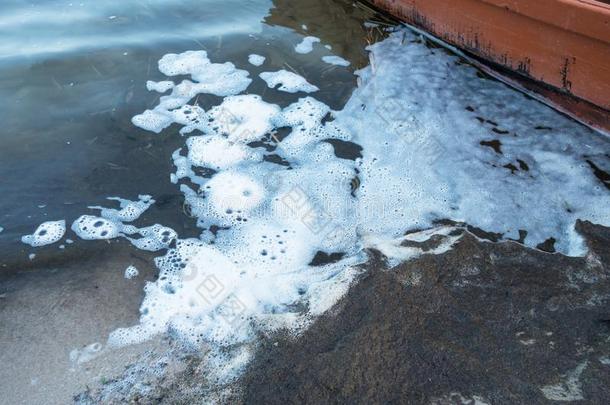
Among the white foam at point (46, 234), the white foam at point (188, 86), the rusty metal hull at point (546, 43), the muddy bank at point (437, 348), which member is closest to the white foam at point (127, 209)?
the white foam at point (46, 234)

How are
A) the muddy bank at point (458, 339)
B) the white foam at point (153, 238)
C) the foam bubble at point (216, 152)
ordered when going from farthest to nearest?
the foam bubble at point (216, 152) → the white foam at point (153, 238) → the muddy bank at point (458, 339)

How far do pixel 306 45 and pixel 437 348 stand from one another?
3045mm

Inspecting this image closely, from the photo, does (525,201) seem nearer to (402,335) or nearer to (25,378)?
(402,335)

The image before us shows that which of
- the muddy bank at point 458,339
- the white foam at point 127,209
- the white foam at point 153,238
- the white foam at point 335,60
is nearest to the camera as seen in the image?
the muddy bank at point 458,339

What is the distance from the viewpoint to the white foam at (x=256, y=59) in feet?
14.2

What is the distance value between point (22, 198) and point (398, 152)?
7.30 ft

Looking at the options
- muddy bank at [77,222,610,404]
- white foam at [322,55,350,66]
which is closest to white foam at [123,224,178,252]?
muddy bank at [77,222,610,404]

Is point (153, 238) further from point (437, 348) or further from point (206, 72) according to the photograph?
point (206, 72)

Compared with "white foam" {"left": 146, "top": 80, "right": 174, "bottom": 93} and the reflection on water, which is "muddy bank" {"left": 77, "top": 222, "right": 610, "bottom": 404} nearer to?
the reflection on water

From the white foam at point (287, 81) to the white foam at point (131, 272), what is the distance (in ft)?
6.08

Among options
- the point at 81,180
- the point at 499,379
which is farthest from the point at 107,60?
the point at 499,379

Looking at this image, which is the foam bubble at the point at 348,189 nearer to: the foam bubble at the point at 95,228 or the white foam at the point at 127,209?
the white foam at the point at 127,209

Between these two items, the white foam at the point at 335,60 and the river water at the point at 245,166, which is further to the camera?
the white foam at the point at 335,60

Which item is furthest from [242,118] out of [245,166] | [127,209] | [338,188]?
[127,209]
